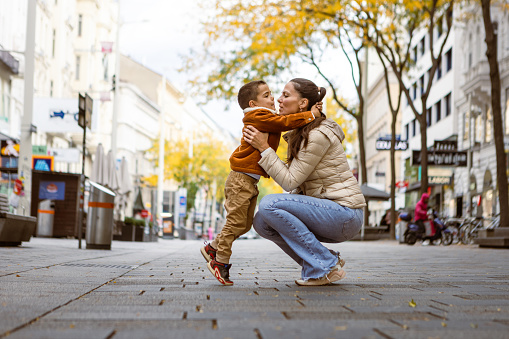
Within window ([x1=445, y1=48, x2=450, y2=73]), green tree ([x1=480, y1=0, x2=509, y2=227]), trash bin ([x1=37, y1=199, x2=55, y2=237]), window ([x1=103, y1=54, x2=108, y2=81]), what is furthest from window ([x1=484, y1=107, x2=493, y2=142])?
window ([x1=103, y1=54, x2=108, y2=81])

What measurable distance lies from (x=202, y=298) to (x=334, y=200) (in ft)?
4.85

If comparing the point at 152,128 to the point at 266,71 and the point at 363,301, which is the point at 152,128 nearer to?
the point at 266,71

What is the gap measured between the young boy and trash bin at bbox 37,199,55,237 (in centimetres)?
2273

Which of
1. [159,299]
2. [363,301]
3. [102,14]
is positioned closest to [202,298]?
[159,299]

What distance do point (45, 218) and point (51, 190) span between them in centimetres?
113

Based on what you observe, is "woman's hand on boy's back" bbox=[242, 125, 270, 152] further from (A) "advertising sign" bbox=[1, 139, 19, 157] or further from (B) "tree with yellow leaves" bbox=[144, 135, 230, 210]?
(B) "tree with yellow leaves" bbox=[144, 135, 230, 210]

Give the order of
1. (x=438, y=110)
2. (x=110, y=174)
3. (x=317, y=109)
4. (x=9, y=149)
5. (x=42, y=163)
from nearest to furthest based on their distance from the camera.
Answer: (x=317, y=109) → (x=110, y=174) → (x=9, y=149) → (x=42, y=163) → (x=438, y=110)

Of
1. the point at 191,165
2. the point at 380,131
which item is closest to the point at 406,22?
the point at 191,165

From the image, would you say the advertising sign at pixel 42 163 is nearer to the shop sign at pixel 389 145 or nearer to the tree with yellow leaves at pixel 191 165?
the shop sign at pixel 389 145

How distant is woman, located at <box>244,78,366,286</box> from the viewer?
236 inches

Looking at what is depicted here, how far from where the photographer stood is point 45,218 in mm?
27938

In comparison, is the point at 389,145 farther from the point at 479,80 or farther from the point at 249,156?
the point at 249,156

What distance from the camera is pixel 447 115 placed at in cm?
4469

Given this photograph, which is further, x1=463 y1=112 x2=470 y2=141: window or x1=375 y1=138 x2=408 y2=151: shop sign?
x1=463 y1=112 x2=470 y2=141: window
